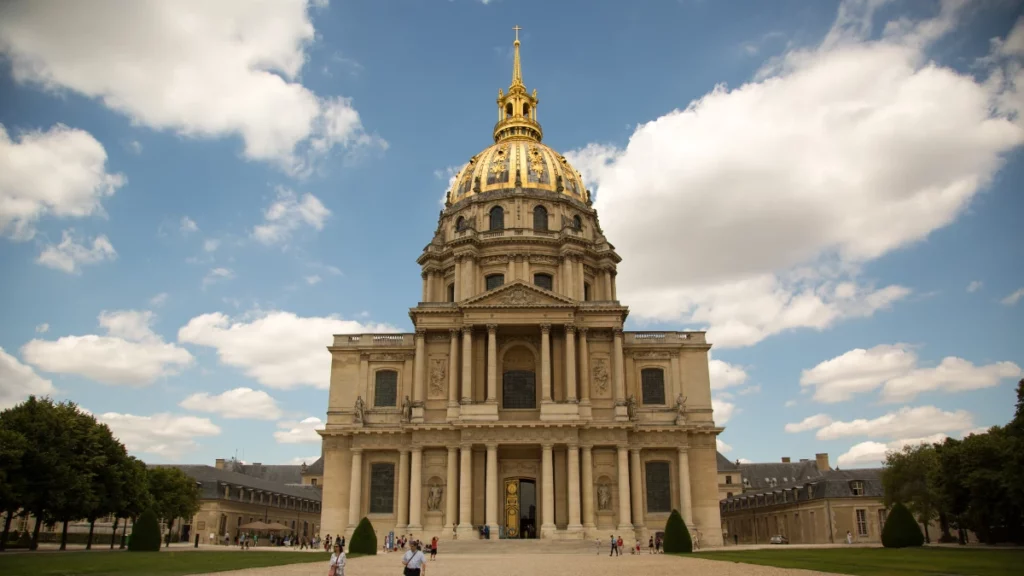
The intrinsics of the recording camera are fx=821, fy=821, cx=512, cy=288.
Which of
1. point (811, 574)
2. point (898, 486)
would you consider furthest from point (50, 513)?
point (898, 486)

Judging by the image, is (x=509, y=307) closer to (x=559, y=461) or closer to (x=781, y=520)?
(x=559, y=461)

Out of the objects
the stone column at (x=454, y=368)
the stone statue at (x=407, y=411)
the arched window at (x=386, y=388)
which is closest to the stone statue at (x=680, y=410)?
the stone column at (x=454, y=368)

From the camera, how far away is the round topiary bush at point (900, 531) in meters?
37.2

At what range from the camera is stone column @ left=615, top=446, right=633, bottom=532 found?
47750mm

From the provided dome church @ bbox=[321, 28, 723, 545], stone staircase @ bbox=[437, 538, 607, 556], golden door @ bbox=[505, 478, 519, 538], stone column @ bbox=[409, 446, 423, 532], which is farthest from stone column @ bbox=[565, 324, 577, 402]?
stone column @ bbox=[409, 446, 423, 532]

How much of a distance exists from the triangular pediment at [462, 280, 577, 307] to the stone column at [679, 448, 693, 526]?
11565 mm

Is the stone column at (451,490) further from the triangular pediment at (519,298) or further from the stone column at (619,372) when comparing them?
the stone column at (619,372)

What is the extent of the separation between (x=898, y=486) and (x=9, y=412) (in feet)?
177

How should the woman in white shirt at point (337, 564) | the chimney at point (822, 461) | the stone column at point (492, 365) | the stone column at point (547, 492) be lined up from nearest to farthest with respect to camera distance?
1. the woman in white shirt at point (337, 564)
2. the stone column at point (547, 492)
3. the stone column at point (492, 365)
4. the chimney at point (822, 461)

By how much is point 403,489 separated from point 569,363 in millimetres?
12741

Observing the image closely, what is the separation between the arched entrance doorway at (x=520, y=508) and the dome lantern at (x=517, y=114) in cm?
3204

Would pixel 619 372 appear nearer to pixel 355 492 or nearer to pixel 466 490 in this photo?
pixel 466 490

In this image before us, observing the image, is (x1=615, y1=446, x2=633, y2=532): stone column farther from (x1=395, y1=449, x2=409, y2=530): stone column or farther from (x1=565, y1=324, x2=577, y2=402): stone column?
(x1=395, y1=449, x2=409, y2=530): stone column

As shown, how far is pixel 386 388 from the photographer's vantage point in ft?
177
